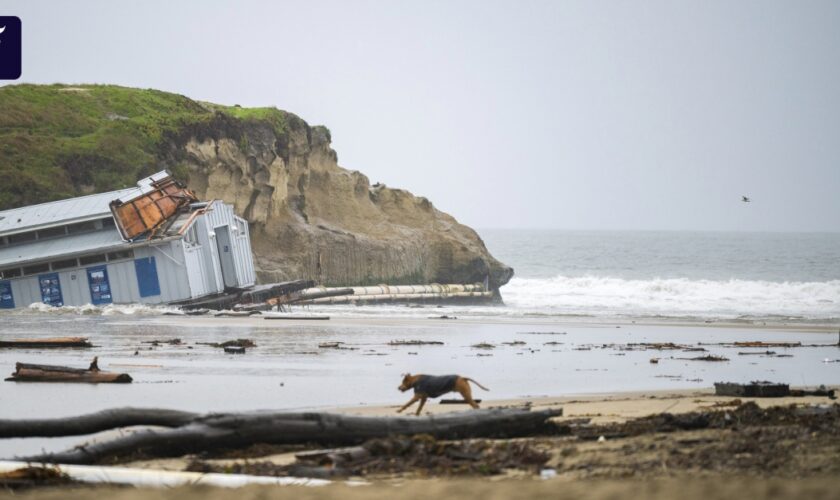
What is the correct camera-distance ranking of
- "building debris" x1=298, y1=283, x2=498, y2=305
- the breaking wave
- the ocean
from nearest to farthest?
the breaking wave < the ocean < "building debris" x1=298, y1=283, x2=498, y2=305

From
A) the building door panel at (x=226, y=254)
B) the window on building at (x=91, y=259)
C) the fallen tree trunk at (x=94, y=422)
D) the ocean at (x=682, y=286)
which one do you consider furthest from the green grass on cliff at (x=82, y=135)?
the fallen tree trunk at (x=94, y=422)

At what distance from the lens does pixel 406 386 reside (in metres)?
13.1

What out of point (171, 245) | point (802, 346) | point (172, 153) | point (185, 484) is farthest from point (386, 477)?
point (172, 153)

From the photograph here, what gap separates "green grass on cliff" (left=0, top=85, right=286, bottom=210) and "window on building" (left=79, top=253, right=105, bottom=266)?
959 cm

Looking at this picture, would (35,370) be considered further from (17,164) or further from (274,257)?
(274,257)

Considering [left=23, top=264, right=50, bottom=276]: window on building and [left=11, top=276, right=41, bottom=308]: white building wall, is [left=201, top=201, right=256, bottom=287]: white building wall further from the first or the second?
[left=11, top=276, right=41, bottom=308]: white building wall

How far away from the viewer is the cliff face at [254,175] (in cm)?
5466

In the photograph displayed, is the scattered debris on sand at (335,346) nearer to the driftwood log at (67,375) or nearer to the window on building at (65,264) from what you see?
the driftwood log at (67,375)

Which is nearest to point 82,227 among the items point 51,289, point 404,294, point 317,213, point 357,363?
point 51,289

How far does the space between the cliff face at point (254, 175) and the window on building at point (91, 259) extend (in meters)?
9.79

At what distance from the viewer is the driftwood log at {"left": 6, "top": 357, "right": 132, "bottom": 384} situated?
1681 cm

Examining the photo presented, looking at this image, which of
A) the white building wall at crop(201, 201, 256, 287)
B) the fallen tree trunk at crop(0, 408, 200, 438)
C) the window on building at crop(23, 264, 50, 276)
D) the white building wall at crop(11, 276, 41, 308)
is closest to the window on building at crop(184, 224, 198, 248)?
the white building wall at crop(201, 201, 256, 287)

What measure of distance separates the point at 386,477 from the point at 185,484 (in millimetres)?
1687

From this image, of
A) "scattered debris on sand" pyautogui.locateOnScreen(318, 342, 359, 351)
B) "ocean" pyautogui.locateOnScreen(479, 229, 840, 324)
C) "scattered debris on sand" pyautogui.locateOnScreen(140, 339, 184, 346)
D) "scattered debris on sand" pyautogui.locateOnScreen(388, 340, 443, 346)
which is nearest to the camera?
"scattered debris on sand" pyautogui.locateOnScreen(318, 342, 359, 351)
